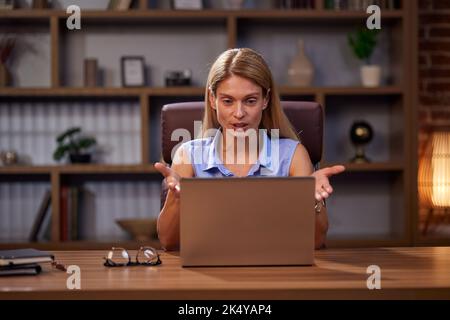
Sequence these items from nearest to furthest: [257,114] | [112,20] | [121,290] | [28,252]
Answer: [121,290] < [28,252] < [257,114] < [112,20]

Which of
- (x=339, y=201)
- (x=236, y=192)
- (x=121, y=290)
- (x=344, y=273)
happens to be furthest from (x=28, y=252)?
(x=339, y=201)

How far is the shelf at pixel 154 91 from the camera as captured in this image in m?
3.59

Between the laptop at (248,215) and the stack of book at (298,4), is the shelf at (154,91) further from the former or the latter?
the laptop at (248,215)

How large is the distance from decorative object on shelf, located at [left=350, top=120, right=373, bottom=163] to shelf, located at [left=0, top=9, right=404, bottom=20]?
556 millimetres

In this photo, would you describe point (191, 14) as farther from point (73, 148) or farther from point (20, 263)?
point (20, 263)

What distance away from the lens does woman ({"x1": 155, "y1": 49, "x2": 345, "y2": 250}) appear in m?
1.82

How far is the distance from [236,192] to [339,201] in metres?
2.61

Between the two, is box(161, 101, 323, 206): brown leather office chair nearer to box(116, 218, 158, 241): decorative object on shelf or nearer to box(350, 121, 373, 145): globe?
box(116, 218, 158, 241): decorative object on shelf

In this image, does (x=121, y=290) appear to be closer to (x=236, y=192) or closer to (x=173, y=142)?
(x=236, y=192)

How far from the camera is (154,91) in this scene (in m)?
3.62

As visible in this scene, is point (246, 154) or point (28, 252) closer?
point (28, 252)

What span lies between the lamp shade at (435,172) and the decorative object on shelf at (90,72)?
169 cm

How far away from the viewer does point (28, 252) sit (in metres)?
1.51

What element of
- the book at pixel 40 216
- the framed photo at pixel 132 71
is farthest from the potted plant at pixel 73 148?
the framed photo at pixel 132 71
